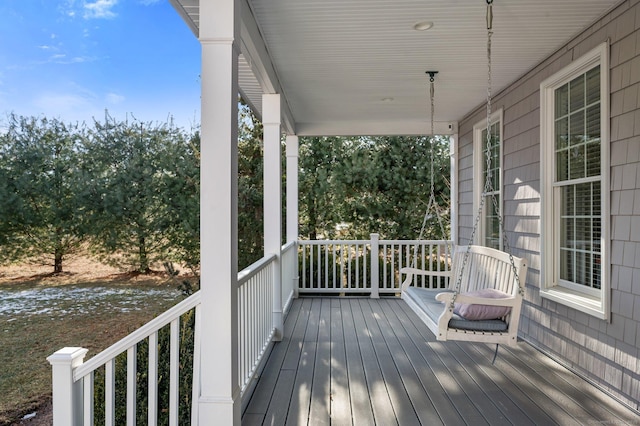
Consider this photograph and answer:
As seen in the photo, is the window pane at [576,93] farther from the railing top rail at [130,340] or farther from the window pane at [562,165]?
the railing top rail at [130,340]

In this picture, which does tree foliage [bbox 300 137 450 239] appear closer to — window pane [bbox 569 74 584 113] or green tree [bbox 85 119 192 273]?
green tree [bbox 85 119 192 273]

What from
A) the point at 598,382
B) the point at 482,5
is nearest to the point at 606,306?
the point at 598,382

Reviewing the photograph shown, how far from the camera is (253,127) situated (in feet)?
32.4

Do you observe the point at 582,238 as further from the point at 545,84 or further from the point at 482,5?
the point at 482,5

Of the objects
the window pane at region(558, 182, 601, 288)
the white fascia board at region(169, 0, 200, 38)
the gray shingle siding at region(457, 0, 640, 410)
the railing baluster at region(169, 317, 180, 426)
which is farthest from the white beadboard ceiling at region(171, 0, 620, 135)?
the railing baluster at region(169, 317, 180, 426)

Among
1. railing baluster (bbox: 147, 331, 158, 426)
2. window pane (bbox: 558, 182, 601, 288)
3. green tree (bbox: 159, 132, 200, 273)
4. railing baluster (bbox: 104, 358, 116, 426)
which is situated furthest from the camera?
green tree (bbox: 159, 132, 200, 273)

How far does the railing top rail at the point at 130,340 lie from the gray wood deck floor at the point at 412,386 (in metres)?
0.95

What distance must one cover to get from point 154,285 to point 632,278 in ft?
26.8

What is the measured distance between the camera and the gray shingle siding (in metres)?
2.68

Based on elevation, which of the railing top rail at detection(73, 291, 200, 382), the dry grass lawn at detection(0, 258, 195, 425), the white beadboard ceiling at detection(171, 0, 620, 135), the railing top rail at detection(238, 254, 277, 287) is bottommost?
the dry grass lawn at detection(0, 258, 195, 425)

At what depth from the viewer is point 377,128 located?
20.9 ft

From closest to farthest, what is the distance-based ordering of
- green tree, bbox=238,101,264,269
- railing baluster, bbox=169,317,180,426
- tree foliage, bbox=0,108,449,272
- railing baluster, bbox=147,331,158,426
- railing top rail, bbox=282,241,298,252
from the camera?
1. railing baluster, bbox=147,331,158,426
2. railing baluster, bbox=169,317,180,426
3. railing top rail, bbox=282,241,298,252
4. tree foliage, bbox=0,108,449,272
5. green tree, bbox=238,101,264,269

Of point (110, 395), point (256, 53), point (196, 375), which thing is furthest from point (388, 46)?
point (110, 395)

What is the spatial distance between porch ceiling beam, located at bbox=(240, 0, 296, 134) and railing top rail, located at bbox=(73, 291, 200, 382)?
1724mm
